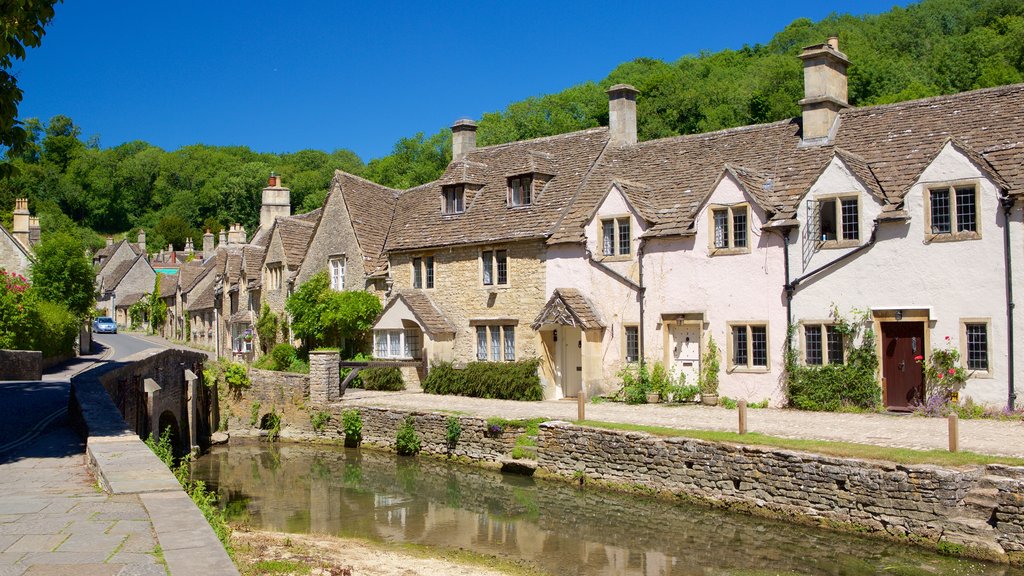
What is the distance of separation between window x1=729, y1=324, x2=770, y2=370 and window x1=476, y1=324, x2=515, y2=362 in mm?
8381

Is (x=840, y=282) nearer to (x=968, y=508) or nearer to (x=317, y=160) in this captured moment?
(x=968, y=508)

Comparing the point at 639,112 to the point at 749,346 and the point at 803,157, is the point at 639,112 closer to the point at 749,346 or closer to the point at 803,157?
the point at 803,157

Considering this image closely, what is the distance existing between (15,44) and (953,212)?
69.4 feet

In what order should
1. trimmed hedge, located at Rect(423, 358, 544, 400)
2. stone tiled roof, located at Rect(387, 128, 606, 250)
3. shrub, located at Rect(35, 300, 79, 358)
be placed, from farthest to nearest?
shrub, located at Rect(35, 300, 79, 358) → stone tiled roof, located at Rect(387, 128, 606, 250) → trimmed hedge, located at Rect(423, 358, 544, 400)

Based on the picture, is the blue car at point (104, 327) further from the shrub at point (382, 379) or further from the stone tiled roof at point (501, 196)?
the shrub at point (382, 379)

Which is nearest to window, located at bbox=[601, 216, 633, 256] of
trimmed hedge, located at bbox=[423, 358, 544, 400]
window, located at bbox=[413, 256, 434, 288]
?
trimmed hedge, located at bbox=[423, 358, 544, 400]

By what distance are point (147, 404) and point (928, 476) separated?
64.8 feet

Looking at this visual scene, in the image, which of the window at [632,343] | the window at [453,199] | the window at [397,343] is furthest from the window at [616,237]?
the window at [397,343]

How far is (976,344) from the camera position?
74.0 ft

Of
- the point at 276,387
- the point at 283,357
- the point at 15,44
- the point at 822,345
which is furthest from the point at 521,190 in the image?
the point at 15,44

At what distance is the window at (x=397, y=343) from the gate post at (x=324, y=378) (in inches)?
152

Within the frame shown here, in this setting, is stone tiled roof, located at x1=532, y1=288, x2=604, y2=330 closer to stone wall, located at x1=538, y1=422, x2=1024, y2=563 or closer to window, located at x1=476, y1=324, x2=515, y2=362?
window, located at x1=476, y1=324, x2=515, y2=362

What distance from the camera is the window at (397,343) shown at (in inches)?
1346

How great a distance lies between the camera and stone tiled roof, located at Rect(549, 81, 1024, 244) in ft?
78.4
